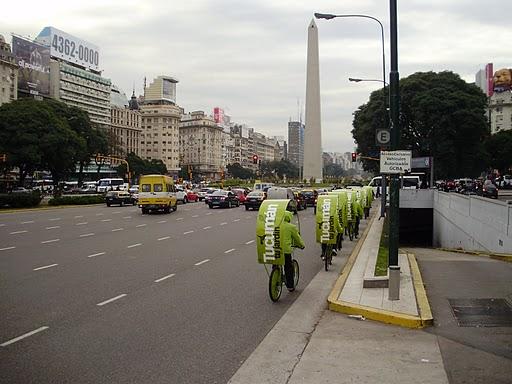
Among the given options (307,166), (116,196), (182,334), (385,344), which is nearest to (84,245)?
(182,334)

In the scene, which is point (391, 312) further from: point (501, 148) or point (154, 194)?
point (501, 148)

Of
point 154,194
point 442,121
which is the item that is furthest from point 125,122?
point 154,194

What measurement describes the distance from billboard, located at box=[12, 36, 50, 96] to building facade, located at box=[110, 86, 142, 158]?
128 ft

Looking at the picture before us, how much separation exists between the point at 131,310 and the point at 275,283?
7.97 ft

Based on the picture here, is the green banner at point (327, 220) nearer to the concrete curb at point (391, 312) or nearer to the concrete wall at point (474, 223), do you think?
the concrete curb at point (391, 312)

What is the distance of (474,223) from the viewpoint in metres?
19.3

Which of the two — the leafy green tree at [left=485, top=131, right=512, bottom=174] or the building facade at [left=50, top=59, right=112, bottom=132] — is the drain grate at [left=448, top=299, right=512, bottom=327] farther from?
the building facade at [left=50, top=59, right=112, bottom=132]

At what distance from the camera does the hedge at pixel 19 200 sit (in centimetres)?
3938

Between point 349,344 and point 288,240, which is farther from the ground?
point 288,240

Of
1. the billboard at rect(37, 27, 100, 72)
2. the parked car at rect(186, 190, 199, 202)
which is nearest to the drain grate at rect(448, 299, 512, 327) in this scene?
the parked car at rect(186, 190, 199, 202)

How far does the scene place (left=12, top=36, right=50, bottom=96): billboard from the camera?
4109 inches

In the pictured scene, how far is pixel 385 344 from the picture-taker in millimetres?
7242

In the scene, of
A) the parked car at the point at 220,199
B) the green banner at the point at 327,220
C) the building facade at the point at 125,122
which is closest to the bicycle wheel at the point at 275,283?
the green banner at the point at 327,220

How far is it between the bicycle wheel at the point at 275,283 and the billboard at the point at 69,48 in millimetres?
118698
